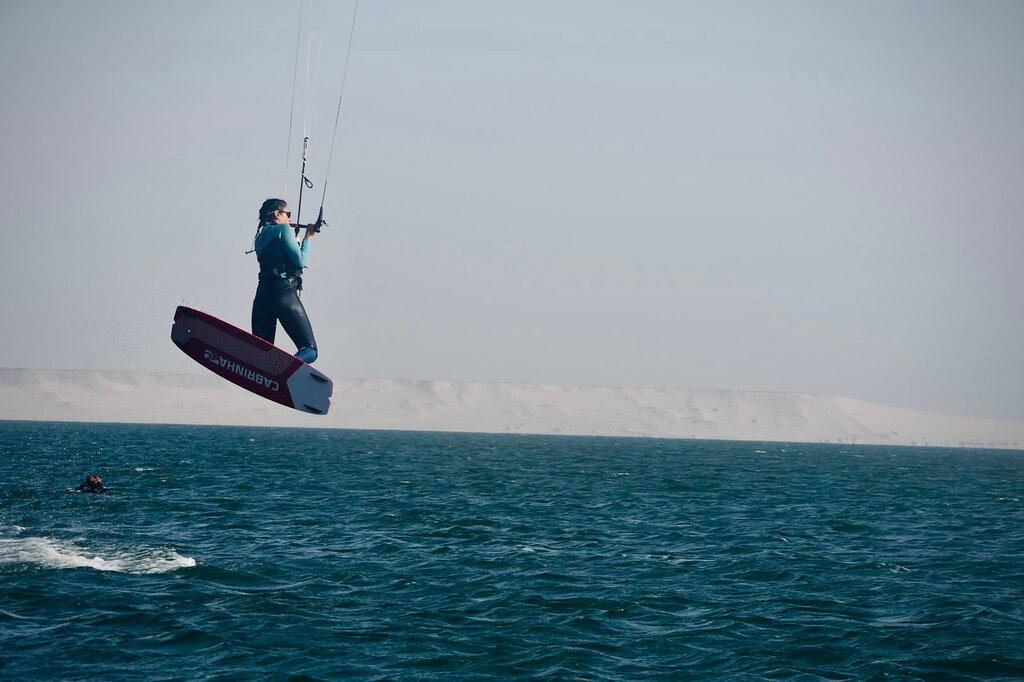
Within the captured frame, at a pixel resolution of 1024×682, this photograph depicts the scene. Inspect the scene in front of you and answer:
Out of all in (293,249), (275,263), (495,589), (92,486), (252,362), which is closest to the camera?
(293,249)

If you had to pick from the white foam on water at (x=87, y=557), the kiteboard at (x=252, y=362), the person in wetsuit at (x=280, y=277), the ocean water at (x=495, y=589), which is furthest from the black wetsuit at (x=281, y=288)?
the white foam on water at (x=87, y=557)

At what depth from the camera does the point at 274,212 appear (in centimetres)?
1797

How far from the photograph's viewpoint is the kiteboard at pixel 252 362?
58.9 ft

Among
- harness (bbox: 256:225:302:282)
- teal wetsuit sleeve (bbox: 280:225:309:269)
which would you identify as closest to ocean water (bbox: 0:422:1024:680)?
harness (bbox: 256:225:302:282)

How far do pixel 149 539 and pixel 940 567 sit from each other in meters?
25.4

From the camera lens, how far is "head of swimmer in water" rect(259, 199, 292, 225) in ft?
58.9

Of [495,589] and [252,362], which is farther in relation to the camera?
[495,589]

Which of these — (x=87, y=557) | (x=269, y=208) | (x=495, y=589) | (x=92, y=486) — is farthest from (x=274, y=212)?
(x=92, y=486)

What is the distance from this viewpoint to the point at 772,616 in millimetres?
24219

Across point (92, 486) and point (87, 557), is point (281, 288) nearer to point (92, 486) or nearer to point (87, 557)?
point (87, 557)

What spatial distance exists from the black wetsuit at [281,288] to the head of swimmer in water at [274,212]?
156 mm

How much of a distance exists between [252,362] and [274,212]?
106 inches

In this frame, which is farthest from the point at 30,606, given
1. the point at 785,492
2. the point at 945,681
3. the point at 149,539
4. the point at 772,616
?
the point at 785,492

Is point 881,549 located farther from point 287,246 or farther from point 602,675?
point 287,246
